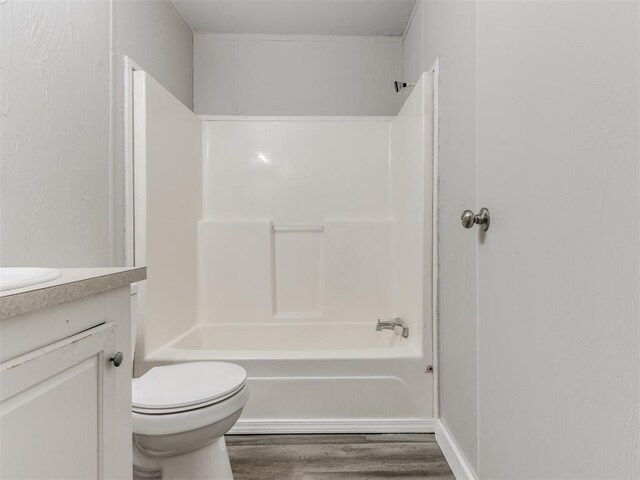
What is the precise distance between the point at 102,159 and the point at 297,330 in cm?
150

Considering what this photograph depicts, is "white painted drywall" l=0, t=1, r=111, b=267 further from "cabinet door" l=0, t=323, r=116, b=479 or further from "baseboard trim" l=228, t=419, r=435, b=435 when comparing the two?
"baseboard trim" l=228, t=419, r=435, b=435

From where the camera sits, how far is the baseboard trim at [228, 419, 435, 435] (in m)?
1.72

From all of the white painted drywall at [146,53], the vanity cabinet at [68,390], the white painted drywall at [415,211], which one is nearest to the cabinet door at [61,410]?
the vanity cabinet at [68,390]

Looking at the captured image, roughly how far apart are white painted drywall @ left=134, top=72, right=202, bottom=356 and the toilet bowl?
0.53 m

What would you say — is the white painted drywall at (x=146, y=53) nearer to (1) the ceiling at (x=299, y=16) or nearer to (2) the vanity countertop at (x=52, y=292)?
(1) the ceiling at (x=299, y=16)

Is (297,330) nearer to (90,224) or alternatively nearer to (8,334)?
(90,224)

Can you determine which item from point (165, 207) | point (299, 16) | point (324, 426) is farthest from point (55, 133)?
point (299, 16)

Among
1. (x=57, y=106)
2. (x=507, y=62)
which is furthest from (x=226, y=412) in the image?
(x=507, y=62)

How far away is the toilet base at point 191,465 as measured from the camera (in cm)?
123

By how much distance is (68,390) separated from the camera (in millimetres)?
632

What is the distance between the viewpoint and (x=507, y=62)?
919mm

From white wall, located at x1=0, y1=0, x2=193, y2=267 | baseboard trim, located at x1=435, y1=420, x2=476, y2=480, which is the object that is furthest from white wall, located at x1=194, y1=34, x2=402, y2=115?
baseboard trim, located at x1=435, y1=420, x2=476, y2=480

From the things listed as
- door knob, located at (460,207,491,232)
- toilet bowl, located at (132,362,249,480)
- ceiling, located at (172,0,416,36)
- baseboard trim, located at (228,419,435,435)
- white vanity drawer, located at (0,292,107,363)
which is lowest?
baseboard trim, located at (228,419,435,435)

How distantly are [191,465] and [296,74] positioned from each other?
2379mm
